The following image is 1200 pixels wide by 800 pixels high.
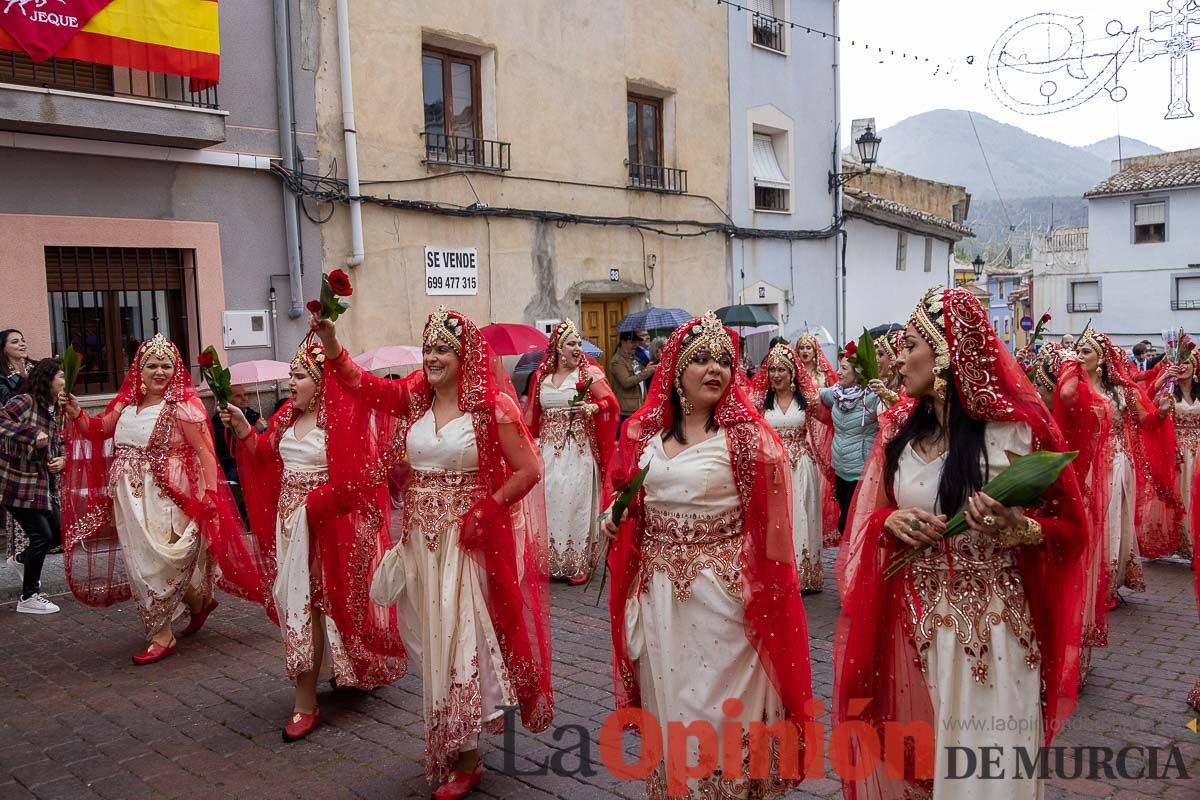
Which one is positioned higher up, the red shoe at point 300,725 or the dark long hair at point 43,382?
the dark long hair at point 43,382

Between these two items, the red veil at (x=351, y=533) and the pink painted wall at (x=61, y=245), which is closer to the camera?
the red veil at (x=351, y=533)

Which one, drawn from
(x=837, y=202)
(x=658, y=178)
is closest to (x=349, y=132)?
(x=658, y=178)

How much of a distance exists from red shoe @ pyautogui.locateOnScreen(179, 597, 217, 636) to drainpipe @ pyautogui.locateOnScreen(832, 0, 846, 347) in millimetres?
14661

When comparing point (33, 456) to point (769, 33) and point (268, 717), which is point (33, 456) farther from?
point (769, 33)

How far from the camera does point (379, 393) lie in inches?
196

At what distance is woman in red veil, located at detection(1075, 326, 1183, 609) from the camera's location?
7188 millimetres

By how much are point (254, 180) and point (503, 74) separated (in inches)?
156

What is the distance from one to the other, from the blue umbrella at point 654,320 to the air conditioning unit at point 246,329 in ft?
17.3

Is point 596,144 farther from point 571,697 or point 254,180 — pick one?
point 571,697

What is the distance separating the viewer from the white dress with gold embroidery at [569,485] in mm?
8492

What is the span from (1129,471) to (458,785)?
5729 millimetres

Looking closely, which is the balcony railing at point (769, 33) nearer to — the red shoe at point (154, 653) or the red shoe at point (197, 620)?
the red shoe at point (197, 620)

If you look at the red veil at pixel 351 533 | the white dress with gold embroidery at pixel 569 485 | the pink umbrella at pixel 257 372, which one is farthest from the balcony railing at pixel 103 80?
the red veil at pixel 351 533

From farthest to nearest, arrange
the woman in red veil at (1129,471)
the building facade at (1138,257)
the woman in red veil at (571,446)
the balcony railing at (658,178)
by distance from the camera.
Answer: the building facade at (1138,257)
the balcony railing at (658,178)
the woman in red veil at (571,446)
the woman in red veil at (1129,471)
